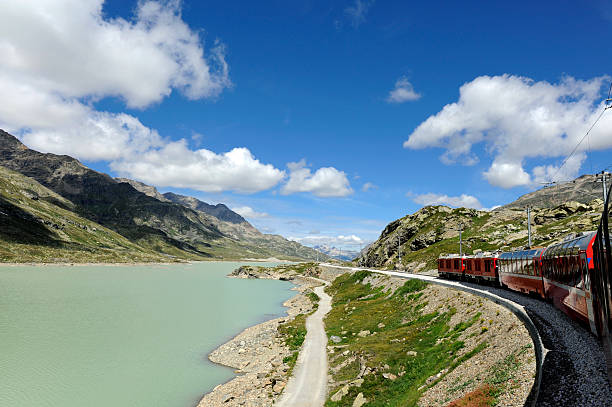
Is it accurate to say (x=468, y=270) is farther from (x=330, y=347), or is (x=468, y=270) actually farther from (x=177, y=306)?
(x=177, y=306)

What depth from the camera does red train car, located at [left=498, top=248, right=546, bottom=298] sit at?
3767 cm

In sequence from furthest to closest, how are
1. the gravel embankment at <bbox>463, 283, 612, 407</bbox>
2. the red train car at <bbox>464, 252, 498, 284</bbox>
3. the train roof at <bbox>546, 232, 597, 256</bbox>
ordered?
the red train car at <bbox>464, 252, 498, 284</bbox> → the train roof at <bbox>546, 232, 597, 256</bbox> → the gravel embankment at <bbox>463, 283, 612, 407</bbox>

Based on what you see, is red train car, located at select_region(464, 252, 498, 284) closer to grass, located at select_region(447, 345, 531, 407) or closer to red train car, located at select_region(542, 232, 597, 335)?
red train car, located at select_region(542, 232, 597, 335)

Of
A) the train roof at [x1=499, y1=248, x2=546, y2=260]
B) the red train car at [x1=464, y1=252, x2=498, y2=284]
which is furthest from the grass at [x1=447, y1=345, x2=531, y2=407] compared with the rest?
the red train car at [x1=464, y1=252, x2=498, y2=284]

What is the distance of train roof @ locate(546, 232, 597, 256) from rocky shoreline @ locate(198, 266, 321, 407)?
24909mm

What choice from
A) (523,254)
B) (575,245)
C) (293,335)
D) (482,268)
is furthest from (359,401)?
(482,268)

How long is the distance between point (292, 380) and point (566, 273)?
24097mm

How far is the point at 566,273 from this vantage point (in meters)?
26.1

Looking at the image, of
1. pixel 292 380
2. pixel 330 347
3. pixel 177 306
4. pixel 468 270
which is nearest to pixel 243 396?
pixel 292 380

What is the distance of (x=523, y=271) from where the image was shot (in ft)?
141

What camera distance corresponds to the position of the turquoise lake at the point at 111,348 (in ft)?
117

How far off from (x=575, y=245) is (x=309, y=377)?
950 inches

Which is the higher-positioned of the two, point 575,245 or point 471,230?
point 471,230

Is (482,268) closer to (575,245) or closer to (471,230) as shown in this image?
(575,245)
